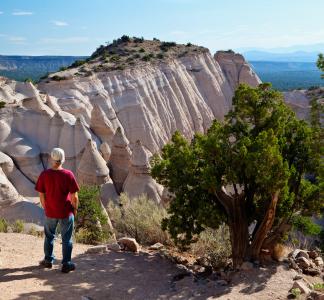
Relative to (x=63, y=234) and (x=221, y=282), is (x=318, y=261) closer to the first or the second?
(x=221, y=282)

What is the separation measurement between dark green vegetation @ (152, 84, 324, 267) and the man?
204cm

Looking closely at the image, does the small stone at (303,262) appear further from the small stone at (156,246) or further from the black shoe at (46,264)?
the black shoe at (46,264)

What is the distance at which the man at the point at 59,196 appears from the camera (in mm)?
5750

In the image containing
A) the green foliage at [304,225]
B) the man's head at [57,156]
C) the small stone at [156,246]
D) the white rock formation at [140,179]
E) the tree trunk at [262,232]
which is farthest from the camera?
the white rock formation at [140,179]

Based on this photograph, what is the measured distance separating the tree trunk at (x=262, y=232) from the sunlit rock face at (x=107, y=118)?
799 centimetres

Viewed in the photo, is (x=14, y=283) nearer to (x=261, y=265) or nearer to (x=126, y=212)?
(x=261, y=265)

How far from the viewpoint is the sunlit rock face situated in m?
17.9

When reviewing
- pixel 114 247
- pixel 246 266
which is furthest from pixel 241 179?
pixel 114 247

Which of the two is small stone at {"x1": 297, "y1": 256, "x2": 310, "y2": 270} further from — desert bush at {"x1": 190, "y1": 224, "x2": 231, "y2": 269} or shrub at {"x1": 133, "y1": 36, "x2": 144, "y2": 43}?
shrub at {"x1": 133, "y1": 36, "x2": 144, "y2": 43}

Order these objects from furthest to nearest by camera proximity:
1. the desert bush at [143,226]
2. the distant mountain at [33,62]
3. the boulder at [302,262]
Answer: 1. the distant mountain at [33,62]
2. the desert bush at [143,226]
3. the boulder at [302,262]

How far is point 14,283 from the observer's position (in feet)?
18.1

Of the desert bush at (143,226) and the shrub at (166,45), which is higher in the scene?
the shrub at (166,45)

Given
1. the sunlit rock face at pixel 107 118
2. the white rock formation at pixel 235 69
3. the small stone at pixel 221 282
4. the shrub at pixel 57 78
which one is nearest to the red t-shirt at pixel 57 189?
the small stone at pixel 221 282

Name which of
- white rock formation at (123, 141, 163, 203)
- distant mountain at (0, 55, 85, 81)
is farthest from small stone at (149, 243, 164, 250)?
distant mountain at (0, 55, 85, 81)
